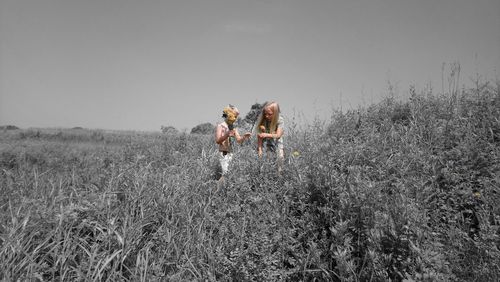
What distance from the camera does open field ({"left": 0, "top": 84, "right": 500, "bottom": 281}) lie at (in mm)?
2064

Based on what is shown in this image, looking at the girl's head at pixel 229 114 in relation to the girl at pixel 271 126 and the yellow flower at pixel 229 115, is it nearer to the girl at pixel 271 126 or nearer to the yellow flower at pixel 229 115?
the yellow flower at pixel 229 115

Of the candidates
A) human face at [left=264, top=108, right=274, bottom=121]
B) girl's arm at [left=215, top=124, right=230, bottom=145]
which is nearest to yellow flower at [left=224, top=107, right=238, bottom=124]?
girl's arm at [left=215, top=124, right=230, bottom=145]

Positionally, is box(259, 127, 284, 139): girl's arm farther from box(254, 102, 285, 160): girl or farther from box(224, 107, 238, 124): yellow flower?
box(224, 107, 238, 124): yellow flower

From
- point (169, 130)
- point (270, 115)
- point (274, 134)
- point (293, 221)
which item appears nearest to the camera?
point (293, 221)

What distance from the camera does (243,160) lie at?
4125mm

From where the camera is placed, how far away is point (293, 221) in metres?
2.76

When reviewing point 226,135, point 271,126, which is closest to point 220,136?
point 226,135

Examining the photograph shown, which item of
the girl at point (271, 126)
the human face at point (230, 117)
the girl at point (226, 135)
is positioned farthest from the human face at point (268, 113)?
the human face at point (230, 117)

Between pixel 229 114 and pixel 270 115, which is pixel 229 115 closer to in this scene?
pixel 229 114

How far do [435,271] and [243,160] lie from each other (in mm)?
2798

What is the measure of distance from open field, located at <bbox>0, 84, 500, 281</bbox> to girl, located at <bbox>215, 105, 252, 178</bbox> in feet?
1.50

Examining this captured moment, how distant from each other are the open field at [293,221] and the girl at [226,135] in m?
0.46

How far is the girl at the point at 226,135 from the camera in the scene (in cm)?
452

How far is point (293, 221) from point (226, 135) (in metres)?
2.28
